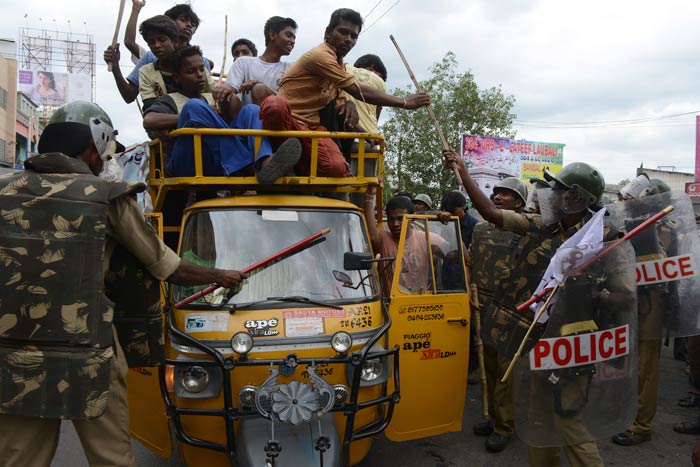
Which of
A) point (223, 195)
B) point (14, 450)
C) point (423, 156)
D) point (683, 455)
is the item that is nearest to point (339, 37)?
point (223, 195)

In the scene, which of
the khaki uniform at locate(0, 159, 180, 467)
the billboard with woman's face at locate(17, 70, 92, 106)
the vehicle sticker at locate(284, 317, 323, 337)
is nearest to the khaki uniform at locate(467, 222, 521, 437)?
the vehicle sticker at locate(284, 317, 323, 337)

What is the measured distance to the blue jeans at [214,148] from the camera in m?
4.38

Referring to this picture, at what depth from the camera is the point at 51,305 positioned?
267 centimetres

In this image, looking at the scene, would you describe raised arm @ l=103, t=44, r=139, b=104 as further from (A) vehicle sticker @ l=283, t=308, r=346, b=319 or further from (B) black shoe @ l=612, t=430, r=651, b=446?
(B) black shoe @ l=612, t=430, r=651, b=446

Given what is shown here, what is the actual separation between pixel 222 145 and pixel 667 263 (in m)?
3.26

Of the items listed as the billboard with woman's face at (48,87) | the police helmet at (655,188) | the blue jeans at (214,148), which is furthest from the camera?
the billboard with woman's face at (48,87)

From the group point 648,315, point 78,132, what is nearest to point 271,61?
point 78,132

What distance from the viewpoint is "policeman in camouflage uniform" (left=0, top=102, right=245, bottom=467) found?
266 cm

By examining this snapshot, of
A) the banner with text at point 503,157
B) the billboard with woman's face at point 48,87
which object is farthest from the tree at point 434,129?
the billboard with woman's face at point 48,87

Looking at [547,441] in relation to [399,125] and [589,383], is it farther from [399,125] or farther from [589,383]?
[399,125]

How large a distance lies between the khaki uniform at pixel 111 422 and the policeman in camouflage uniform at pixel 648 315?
10.2ft

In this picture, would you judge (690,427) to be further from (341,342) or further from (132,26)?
(132,26)

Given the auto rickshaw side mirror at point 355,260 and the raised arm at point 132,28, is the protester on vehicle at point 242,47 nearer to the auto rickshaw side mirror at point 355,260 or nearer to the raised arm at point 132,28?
the raised arm at point 132,28

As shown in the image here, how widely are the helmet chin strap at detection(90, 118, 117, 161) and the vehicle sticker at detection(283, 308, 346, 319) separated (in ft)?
4.56
